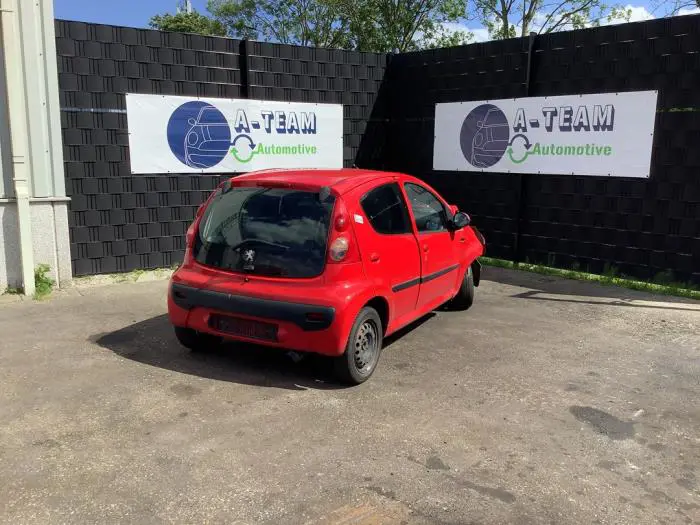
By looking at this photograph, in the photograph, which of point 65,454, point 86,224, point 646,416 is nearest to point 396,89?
point 86,224

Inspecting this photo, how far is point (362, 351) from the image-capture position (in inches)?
192

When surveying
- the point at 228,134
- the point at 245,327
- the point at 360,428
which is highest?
the point at 228,134

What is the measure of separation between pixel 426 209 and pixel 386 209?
2.66 feet

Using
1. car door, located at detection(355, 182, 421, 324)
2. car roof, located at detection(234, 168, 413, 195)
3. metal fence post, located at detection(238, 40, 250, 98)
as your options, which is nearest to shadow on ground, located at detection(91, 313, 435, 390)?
car door, located at detection(355, 182, 421, 324)

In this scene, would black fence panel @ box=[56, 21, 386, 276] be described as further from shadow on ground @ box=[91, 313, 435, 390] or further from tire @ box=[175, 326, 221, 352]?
tire @ box=[175, 326, 221, 352]

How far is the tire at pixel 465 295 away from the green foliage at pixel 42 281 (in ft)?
15.6

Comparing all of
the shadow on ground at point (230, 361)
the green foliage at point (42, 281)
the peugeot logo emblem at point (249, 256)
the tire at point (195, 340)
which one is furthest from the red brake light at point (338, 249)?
the green foliage at point (42, 281)

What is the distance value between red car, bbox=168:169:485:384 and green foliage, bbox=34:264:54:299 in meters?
3.07

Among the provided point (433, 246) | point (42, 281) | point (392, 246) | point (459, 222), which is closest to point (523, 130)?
point (459, 222)

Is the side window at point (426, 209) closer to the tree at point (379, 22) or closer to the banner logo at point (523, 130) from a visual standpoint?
the banner logo at point (523, 130)

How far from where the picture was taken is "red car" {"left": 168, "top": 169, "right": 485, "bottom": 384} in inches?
181

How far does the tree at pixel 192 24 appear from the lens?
34.6 metres

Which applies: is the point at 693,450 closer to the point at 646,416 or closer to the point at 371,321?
the point at 646,416

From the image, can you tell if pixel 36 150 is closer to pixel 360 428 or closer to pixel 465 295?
pixel 465 295
